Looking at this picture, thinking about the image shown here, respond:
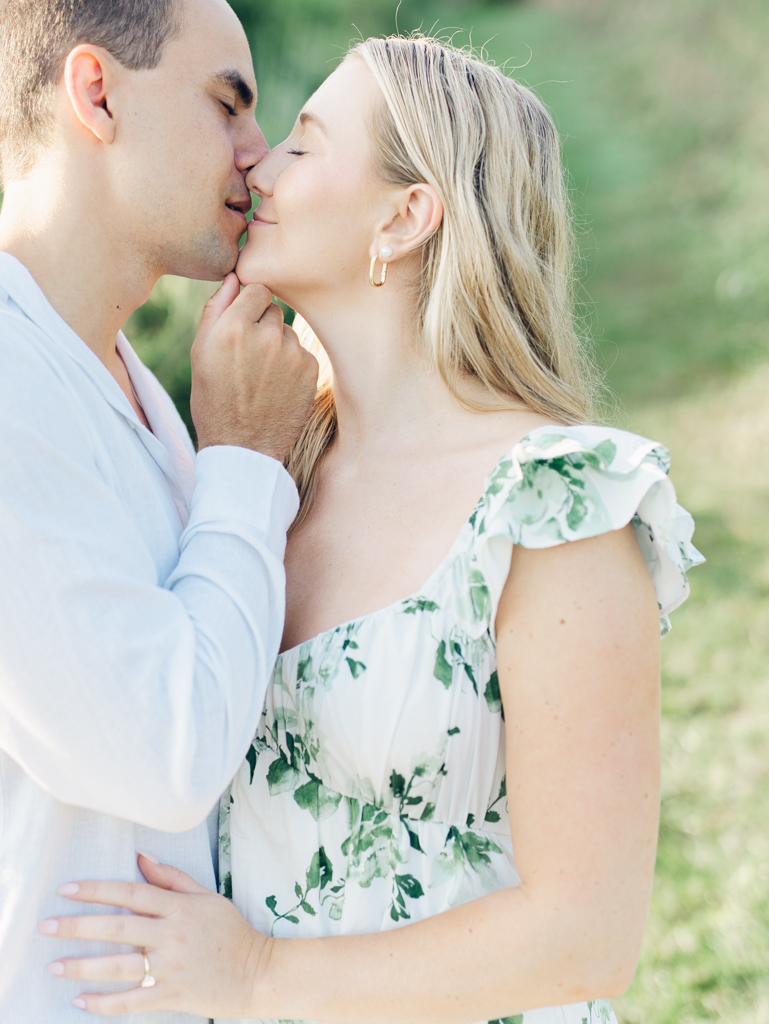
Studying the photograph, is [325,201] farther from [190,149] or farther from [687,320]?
[687,320]

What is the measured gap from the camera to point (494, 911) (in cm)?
168

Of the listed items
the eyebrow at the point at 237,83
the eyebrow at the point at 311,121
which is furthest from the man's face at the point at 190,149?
the eyebrow at the point at 311,121

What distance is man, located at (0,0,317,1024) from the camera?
1.50 metres

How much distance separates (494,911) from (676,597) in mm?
635

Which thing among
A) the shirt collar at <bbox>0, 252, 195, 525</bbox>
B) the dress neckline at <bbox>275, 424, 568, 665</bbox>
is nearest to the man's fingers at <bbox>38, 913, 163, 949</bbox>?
the dress neckline at <bbox>275, 424, 568, 665</bbox>

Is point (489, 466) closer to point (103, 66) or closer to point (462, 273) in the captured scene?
point (462, 273)

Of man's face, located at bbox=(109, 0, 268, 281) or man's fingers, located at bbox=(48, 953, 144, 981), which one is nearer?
man's fingers, located at bbox=(48, 953, 144, 981)

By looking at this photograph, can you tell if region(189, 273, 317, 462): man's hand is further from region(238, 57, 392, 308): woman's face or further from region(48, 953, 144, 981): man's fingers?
region(48, 953, 144, 981): man's fingers

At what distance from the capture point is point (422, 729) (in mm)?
1751

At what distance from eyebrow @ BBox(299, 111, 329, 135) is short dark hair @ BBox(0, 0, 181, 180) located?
34 cm

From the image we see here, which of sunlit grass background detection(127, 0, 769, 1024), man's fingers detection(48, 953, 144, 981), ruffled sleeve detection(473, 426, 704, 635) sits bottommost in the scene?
sunlit grass background detection(127, 0, 769, 1024)

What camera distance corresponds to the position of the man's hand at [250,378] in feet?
6.55

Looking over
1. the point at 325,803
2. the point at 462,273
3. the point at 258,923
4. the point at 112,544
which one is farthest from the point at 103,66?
the point at 258,923

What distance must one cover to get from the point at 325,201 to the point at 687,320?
8.86 meters
